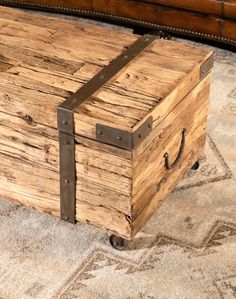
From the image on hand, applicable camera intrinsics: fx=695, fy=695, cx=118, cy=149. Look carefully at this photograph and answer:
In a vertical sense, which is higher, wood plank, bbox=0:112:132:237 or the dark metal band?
the dark metal band

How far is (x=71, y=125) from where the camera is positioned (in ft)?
6.29

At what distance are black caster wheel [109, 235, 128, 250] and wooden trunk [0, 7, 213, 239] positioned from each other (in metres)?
0.07

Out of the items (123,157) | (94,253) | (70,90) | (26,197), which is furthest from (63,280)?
(70,90)

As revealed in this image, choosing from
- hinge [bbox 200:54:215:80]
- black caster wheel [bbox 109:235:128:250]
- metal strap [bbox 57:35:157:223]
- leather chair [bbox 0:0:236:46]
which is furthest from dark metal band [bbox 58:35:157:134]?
leather chair [bbox 0:0:236:46]

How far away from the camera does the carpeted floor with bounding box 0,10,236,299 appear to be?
2.02 metres

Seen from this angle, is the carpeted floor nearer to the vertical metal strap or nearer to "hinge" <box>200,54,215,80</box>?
the vertical metal strap

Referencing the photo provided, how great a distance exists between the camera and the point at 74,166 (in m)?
1.99

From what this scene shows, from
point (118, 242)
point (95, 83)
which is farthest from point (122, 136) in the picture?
point (118, 242)

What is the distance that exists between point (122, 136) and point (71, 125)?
158 millimetres

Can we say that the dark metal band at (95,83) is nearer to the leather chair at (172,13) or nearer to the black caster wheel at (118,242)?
the black caster wheel at (118,242)

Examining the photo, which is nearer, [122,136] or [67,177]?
[122,136]

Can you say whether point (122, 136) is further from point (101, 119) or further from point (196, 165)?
point (196, 165)

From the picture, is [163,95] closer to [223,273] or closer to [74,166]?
[74,166]

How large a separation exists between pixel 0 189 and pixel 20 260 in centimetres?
24
